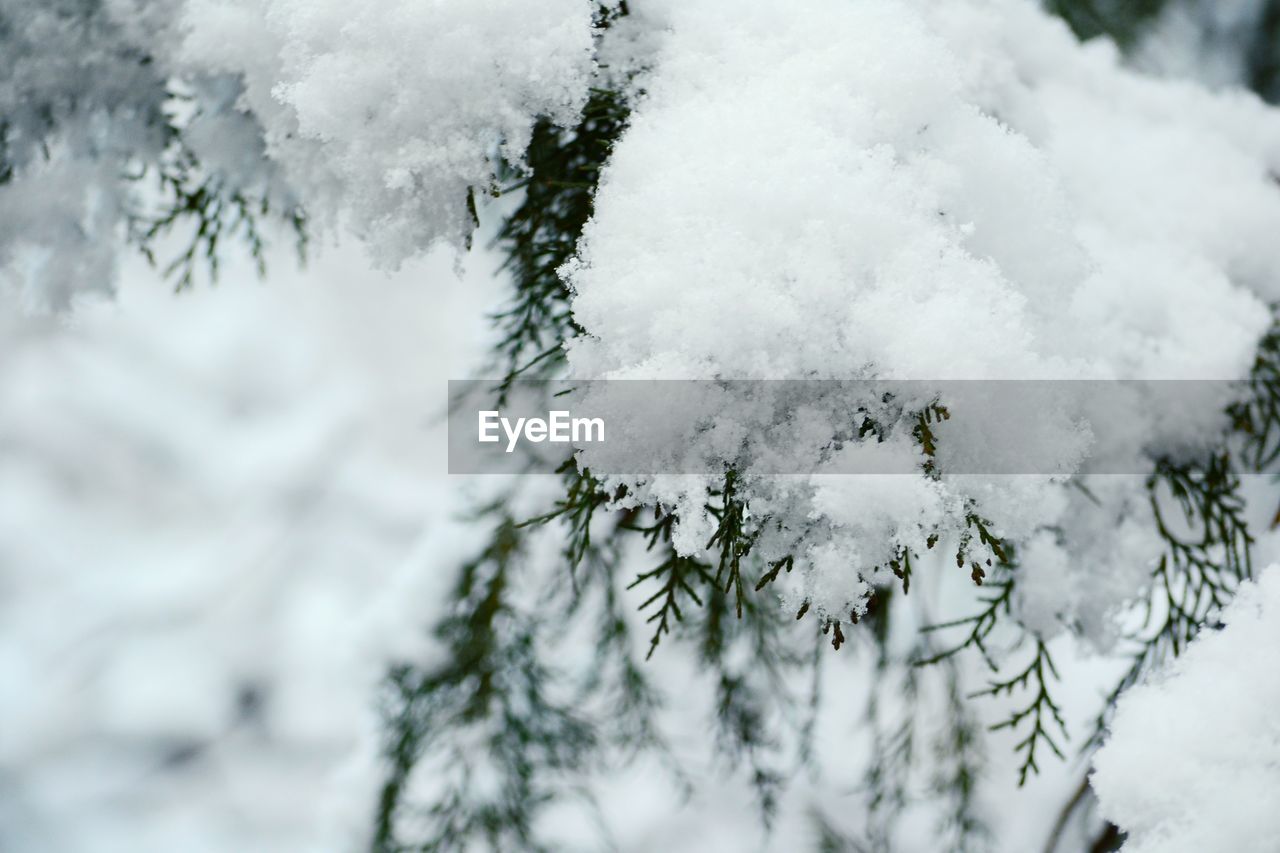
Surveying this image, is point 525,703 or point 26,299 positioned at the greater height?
point 26,299

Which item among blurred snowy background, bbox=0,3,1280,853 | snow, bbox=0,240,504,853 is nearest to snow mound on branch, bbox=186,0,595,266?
blurred snowy background, bbox=0,3,1280,853

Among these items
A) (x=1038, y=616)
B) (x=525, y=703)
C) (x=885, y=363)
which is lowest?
(x=525, y=703)

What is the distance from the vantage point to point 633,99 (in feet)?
3.15

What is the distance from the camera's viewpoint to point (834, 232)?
759mm

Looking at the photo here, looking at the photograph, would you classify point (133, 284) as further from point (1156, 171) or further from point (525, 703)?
point (1156, 171)

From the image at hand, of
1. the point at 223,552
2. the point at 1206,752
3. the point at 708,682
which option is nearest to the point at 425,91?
the point at 1206,752

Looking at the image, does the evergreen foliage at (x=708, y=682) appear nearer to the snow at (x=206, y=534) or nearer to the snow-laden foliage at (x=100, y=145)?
the snow-laden foliage at (x=100, y=145)

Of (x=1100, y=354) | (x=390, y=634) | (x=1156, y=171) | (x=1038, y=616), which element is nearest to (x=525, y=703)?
(x=390, y=634)

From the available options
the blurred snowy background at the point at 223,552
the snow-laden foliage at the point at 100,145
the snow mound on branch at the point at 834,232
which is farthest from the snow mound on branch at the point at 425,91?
the blurred snowy background at the point at 223,552

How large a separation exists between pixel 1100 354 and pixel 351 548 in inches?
189

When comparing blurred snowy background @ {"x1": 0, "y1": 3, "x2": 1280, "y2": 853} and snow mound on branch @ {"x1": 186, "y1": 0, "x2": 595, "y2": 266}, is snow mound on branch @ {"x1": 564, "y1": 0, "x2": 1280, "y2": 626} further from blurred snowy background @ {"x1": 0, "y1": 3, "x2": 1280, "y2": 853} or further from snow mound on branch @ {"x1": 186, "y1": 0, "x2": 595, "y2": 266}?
blurred snowy background @ {"x1": 0, "y1": 3, "x2": 1280, "y2": 853}

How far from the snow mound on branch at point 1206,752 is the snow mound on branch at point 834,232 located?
0.25 meters

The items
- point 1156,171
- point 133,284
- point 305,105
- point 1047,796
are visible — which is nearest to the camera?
point 305,105

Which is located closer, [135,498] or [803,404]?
[803,404]
